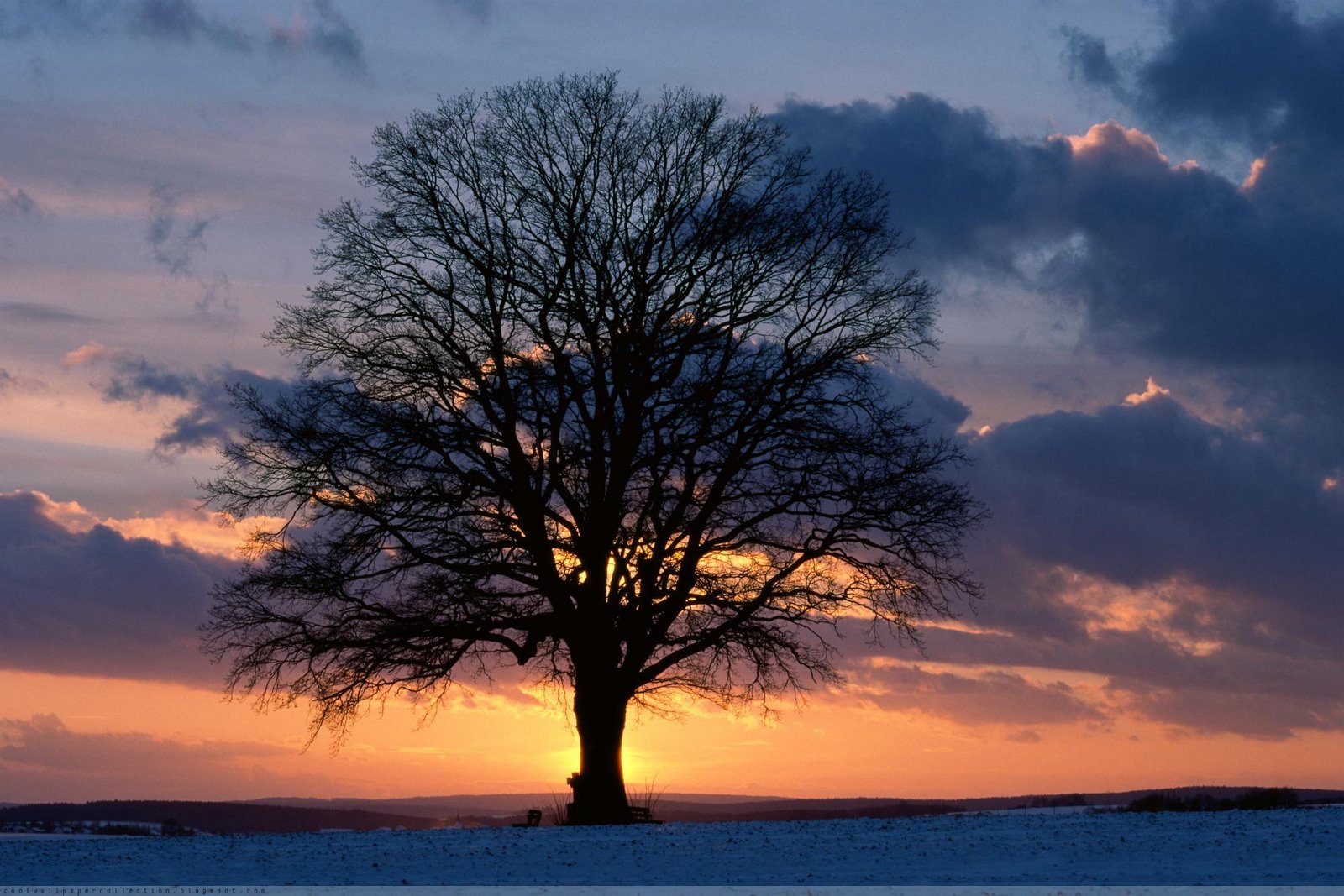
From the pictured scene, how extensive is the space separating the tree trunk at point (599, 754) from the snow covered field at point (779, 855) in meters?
4.77

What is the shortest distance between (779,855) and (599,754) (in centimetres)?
913

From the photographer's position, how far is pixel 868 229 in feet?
85.8

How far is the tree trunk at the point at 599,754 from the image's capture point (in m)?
24.1

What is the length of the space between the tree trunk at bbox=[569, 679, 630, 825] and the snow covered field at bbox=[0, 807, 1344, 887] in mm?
4774

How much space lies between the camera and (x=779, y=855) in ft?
51.4

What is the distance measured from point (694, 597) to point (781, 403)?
370 centimetres

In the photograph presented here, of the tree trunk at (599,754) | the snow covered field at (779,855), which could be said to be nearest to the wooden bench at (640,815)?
the tree trunk at (599,754)

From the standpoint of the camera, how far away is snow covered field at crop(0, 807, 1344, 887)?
13.9 meters

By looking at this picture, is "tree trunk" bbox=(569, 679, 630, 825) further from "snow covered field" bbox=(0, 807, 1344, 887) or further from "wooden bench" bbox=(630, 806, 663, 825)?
"snow covered field" bbox=(0, 807, 1344, 887)

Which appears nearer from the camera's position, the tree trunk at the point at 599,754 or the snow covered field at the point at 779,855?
the snow covered field at the point at 779,855

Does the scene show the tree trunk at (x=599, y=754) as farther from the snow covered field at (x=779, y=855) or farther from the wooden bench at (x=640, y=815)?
the snow covered field at (x=779, y=855)

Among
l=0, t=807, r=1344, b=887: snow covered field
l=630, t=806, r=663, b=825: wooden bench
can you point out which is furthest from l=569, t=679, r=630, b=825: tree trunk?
l=0, t=807, r=1344, b=887: snow covered field

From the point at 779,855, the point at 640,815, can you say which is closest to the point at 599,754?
the point at 640,815

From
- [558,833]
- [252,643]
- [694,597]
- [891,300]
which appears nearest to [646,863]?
[558,833]
